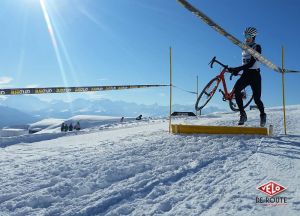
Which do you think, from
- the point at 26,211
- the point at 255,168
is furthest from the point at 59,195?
the point at 255,168

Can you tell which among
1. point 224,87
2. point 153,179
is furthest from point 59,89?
point 153,179

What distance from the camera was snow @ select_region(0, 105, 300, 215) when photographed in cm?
359

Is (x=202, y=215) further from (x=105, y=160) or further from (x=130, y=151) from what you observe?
(x=130, y=151)

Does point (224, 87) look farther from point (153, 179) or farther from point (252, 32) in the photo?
point (153, 179)

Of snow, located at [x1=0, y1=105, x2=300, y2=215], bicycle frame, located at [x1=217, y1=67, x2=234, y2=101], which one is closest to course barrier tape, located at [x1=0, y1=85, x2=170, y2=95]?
bicycle frame, located at [x1=217, y1=67, x2=234, y2=101]

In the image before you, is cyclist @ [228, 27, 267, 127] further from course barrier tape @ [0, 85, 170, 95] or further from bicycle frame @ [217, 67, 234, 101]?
course barrier tape @ [0, 85, 170, 95]

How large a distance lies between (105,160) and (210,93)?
296 inches

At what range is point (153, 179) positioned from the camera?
4.53 metres

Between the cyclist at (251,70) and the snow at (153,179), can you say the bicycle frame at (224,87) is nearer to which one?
the cyclist at (251,70)

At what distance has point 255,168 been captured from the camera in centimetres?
482

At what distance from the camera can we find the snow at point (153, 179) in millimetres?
3594

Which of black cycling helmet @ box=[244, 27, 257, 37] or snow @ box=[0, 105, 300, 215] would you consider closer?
snow @ box=[0, 105, 300, 215]

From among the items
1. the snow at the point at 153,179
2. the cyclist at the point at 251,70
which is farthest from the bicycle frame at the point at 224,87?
Result: the snow at the point at 153,179

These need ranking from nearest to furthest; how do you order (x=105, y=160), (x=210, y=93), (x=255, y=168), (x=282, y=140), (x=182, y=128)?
(x=255, y=168)
(x=105, y=160)
(x=282, y=140)
(x=182, y=128)
(x=210, y=93)
